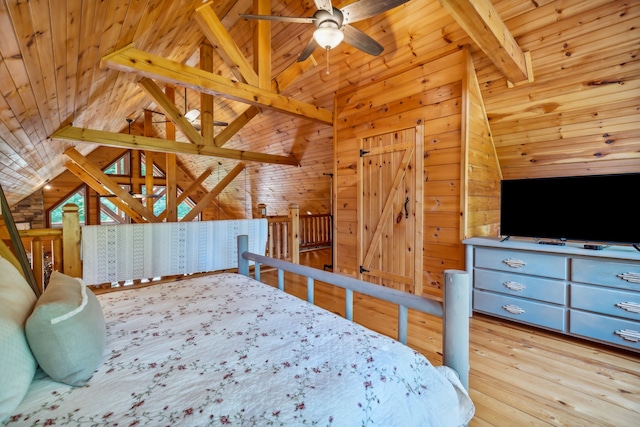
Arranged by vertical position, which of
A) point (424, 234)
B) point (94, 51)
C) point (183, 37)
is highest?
point (183, 37)

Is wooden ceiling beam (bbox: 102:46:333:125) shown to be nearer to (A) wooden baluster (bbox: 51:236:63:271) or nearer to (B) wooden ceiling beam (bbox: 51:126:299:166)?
(A) wooden baluster (bbox: 51:236:63:271)

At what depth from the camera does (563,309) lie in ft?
7.27

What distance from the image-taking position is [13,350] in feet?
2.48

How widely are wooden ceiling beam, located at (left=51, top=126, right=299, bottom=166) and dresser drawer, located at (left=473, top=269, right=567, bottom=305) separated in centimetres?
428

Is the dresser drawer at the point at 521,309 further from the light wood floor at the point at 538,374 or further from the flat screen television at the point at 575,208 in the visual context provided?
the flat screen television at the point at 575,208

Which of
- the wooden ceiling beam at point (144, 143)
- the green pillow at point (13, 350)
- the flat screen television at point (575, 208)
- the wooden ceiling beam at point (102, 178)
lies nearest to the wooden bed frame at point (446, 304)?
the green pillow at point (13, 350)

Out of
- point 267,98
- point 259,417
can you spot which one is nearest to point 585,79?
point 267,98

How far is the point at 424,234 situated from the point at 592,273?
133 centimetres

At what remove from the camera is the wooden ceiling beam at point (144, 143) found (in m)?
3.48

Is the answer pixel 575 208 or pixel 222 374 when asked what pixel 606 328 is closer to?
pixel 575 208

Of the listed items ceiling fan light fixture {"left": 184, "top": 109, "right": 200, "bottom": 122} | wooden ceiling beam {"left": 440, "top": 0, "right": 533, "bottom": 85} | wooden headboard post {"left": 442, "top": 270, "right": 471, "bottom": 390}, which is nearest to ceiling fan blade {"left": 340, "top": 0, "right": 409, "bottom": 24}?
wooden ceiling beam {"left": 440, "top": 0, "right": 533, "bottom": 85}

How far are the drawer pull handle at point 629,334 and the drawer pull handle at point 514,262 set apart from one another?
70 centimetres

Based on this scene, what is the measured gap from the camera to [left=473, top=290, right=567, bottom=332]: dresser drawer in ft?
7.36

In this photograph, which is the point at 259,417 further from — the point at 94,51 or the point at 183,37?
the point at 183,37
